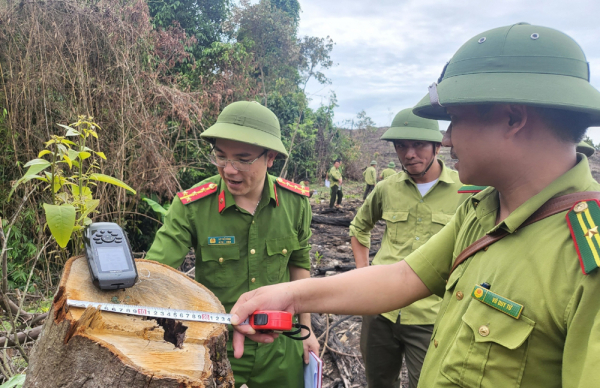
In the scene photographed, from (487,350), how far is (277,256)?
1466 mm

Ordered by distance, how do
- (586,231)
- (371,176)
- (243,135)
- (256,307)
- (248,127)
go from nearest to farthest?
(586,231), (256,307), (243,135), (248,127), (371,176)

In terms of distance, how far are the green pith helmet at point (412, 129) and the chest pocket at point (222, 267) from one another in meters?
1.73

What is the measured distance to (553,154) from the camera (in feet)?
3.88

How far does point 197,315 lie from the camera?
1455mm

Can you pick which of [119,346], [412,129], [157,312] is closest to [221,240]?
[157,312]

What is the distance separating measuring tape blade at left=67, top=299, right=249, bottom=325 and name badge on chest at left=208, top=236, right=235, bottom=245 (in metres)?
0.81

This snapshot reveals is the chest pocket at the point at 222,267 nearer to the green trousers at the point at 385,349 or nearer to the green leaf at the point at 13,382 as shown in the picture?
the green leaf at the point at 13,382

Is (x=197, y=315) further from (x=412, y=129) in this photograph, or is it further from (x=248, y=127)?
(x=412, y=129)

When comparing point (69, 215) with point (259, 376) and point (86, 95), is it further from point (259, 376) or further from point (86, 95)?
point (86, 95)

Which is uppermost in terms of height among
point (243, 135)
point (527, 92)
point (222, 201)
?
point (527, 92)

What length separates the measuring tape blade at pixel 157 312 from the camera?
4.25ft

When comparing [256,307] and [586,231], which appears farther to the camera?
[256,307]

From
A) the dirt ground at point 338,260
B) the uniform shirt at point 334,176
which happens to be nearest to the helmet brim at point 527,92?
the dirt ground at point 338,260

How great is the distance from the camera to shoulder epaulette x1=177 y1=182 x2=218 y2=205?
2.25 metres
